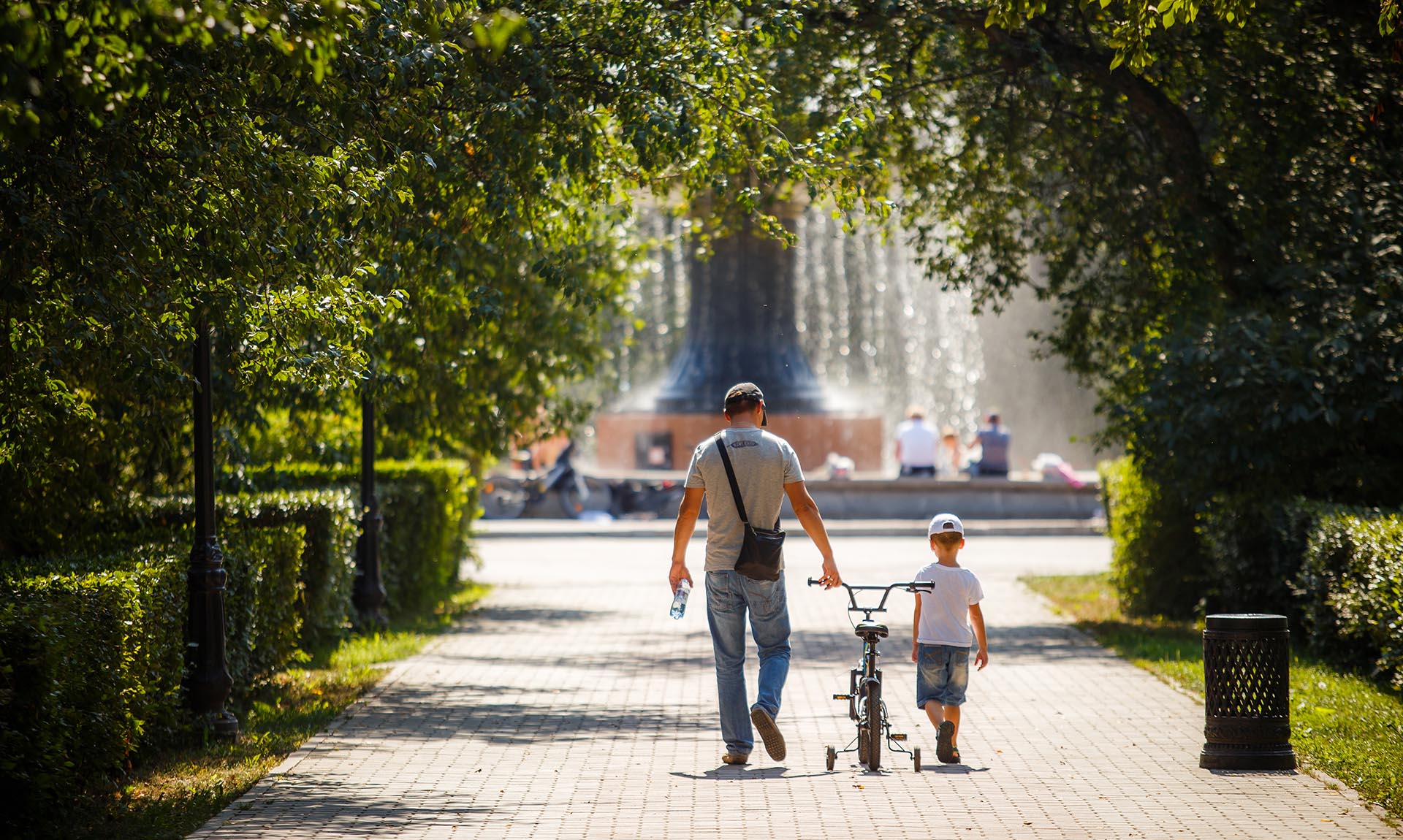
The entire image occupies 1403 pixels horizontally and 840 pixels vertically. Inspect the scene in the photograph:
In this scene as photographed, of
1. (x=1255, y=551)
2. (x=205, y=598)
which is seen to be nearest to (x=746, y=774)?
(x=205, y=598)

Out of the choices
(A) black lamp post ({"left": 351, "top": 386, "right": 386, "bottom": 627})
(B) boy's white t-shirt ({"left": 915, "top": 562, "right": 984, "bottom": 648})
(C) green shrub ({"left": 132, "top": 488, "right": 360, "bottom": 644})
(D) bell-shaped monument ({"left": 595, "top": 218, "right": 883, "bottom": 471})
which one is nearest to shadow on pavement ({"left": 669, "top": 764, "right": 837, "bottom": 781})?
(B) boy's white t-shirt ({"left": 915, "top": 562, "right": 984, "bottom": 648})

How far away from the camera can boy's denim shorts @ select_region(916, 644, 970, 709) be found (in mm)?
8320

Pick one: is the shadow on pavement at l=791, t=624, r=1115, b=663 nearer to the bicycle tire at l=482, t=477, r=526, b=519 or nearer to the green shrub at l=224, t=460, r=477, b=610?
the green shrub at l=224, t=460, r=477, b=610

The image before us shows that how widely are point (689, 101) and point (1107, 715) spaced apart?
4.32m

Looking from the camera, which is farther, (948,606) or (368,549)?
(368,549)

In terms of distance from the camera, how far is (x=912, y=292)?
55.1 m

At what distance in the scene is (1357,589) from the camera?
410 inches

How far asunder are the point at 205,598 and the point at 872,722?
3.53 m

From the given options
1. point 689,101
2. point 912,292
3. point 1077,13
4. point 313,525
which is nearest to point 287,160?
point 689,101

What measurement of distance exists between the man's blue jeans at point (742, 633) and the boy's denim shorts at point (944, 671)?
2.38 feet

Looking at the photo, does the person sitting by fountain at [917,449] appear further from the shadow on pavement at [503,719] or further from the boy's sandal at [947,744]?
the boy's sandal at [947,744]

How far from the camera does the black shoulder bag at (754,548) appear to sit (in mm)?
7977

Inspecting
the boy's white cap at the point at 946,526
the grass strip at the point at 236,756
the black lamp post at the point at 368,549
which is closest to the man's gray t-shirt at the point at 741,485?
the boy's white cap at the point at 946,526

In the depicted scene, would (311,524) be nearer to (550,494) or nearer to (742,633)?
(742,633)
